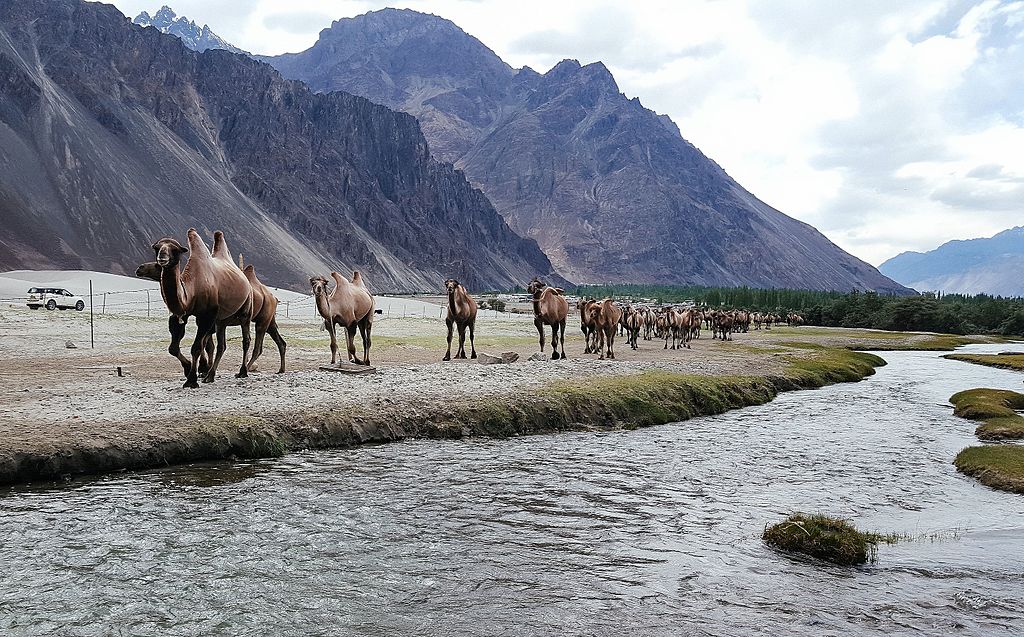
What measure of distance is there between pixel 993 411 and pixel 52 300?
62777 mm

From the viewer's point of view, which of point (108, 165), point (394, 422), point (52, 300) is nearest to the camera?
point (394, 422)

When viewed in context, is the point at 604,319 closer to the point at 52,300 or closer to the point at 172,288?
the point at 172,288

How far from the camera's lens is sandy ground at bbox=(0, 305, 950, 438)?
1619 cm

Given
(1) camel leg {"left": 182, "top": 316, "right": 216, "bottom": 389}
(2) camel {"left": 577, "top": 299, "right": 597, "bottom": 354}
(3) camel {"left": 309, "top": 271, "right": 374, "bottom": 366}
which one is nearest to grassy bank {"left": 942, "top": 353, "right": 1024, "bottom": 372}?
(2) camel {"left": 577, "top": 299, "right": 597, "bottom": 354}

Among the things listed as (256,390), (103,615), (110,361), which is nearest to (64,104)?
(110,361)

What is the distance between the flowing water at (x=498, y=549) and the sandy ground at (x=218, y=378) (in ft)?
9.22

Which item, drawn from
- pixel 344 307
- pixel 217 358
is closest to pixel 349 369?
pixel 344 307

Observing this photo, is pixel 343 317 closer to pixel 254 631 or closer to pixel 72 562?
pixel 72 562

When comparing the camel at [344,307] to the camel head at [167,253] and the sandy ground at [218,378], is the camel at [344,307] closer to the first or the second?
the sandy ground at [218,378]

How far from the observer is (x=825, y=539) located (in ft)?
35.2

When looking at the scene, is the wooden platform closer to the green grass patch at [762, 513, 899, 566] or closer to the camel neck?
the camel neck

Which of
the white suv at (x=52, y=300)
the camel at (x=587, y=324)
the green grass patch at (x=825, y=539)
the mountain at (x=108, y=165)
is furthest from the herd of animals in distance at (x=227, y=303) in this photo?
the mountain at (x=108, y=165)

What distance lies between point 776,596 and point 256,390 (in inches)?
545

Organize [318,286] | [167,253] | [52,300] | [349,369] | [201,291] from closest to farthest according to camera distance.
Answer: [167,253], [201,291], [349,369], [318,286], [52,300]
